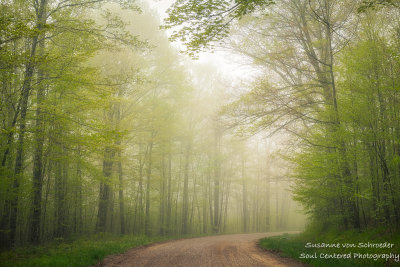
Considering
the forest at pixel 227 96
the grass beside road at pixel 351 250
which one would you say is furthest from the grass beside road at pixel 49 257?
the grass beside road at pixel 351 250

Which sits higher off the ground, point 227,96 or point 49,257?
point 227,96

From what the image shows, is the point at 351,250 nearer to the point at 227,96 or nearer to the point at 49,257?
the point at 227,96

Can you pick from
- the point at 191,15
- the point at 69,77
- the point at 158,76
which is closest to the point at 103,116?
the point at 158,76

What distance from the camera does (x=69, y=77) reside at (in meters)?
6.91

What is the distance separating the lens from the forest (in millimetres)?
6309

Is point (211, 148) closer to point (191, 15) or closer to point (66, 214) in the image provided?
point (66, 214)

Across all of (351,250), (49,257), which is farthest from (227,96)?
(49,257)

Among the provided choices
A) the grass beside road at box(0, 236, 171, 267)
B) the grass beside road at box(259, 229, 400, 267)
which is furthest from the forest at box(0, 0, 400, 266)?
the grass beside road at box(0, 236, 171, 267)

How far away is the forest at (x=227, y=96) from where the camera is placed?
631 cm

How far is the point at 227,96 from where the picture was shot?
11.2 metres

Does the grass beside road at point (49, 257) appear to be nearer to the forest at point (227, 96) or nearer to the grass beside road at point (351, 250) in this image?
the forest at point (227, 96)

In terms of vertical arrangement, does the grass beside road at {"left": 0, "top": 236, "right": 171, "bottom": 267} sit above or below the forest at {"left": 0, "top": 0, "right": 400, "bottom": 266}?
below

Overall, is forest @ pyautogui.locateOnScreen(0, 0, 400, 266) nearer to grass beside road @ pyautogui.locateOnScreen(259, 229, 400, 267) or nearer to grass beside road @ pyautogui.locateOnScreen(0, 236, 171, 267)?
grass beside road @ pyautogui.locateOnScreen(259, 229, 400, 267)

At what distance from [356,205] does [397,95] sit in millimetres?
3937
